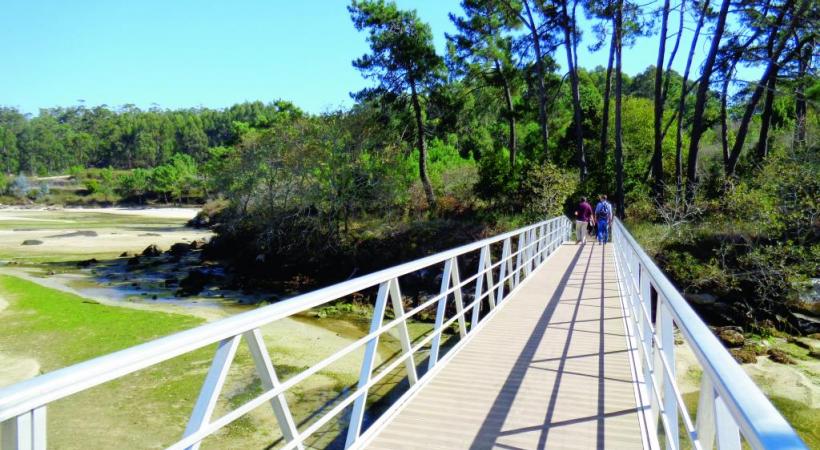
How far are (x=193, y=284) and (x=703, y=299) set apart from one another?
1989 centimetres

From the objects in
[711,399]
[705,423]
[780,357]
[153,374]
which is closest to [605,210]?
[780,357]

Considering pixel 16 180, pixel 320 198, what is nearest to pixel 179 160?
pixel 16 180

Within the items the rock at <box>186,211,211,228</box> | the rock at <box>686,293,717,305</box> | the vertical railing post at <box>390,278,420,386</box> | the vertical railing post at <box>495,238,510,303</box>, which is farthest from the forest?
the rock at <box>186,211,211,228</box>

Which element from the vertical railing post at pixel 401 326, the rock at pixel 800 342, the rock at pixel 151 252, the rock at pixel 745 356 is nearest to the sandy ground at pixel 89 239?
the rock at pixel 151 252

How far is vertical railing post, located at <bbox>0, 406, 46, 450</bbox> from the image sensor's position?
1.41 metres

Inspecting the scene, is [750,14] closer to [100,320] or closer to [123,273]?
[100,320]

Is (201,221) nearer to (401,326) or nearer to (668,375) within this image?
(401,326)

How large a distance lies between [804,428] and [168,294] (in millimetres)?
20921

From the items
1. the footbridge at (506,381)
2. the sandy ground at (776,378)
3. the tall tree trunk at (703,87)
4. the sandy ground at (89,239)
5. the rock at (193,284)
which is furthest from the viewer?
the sandy ground at (89,239)

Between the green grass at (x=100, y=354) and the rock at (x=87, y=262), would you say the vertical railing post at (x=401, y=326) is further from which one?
the rock at (x=87, y=262)

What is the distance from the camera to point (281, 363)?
1298cm

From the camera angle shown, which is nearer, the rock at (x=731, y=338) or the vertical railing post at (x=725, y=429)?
the vertical railing post at (x=725, y=429)

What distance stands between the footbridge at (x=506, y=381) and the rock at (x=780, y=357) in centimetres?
604

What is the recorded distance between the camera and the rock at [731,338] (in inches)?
598
